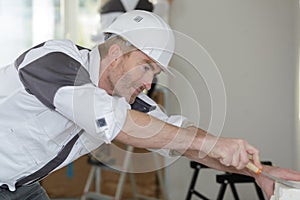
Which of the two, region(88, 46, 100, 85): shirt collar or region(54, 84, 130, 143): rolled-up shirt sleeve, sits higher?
region(88, 46, 100, 85): shirt collar

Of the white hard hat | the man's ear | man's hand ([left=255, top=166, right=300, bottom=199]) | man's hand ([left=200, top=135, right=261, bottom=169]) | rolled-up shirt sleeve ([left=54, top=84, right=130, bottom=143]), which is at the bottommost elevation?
man's hand ([left=255, top=166, right=300, bottom=199])

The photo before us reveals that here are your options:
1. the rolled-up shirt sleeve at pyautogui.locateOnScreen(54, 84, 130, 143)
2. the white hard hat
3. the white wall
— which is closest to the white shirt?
the rolled-up shirt sleeve at pyautogui.locateOnScreen(54, 84, 130, 143)

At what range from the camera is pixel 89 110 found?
149 cm

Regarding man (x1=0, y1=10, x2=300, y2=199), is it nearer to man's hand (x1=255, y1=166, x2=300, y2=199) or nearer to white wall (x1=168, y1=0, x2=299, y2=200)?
man's hand (x1=255, y1=166, x2=300, y2=199)

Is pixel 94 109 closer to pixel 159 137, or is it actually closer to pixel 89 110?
pixel 89 110

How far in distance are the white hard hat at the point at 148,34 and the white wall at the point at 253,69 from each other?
1.94 m

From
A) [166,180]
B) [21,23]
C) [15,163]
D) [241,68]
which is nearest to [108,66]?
[15,163]

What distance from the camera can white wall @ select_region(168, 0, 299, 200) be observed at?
12.4ft

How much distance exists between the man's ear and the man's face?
0.04ft

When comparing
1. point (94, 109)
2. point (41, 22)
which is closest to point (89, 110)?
point (94, 109)

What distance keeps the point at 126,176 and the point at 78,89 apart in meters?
2.97

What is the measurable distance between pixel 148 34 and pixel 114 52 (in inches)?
4.7

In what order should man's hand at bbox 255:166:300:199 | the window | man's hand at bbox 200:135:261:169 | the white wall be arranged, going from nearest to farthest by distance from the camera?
1. man's hand at bbox 200:135:261:169
2. man's hand at bbox 255:166:300:199
3. the white wall
4. the window

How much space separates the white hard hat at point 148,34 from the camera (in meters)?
1.69
